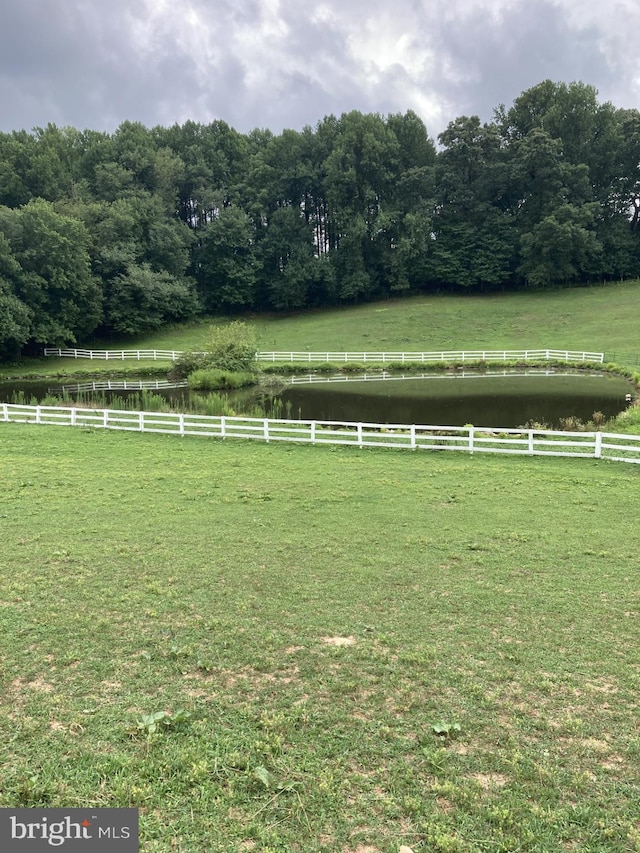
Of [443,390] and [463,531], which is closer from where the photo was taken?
[463,531]

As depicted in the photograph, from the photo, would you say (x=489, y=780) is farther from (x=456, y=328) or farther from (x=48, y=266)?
(x=456, y=328)

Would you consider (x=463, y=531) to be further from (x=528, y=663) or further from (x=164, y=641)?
(x=164, y=641)

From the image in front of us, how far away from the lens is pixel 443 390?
30672mm

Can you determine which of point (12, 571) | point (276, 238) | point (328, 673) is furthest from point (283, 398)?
Answer: point (276, 238)

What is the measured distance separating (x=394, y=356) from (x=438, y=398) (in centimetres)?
1571

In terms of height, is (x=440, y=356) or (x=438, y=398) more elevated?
(x=440, y=356)

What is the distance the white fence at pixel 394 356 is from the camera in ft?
130

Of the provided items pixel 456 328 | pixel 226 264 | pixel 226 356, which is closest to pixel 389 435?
pixel 226 356

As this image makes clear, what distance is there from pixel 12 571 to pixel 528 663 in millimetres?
6804
